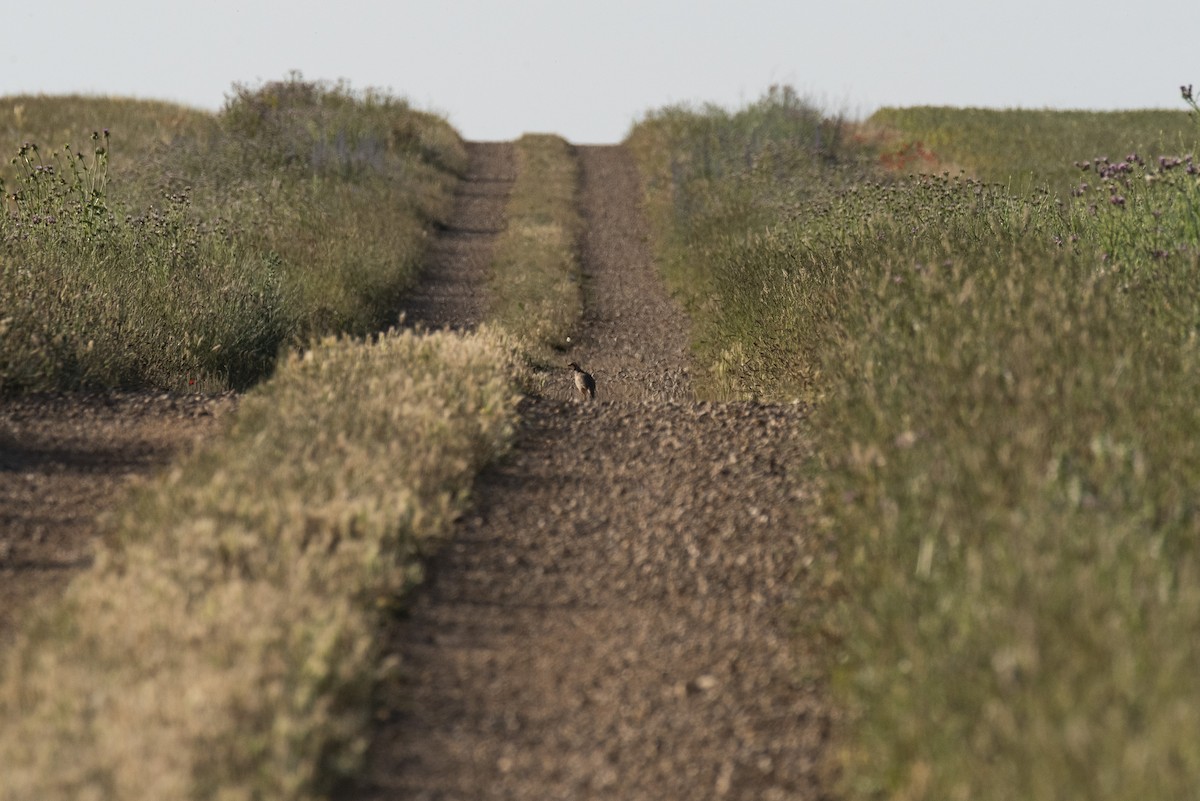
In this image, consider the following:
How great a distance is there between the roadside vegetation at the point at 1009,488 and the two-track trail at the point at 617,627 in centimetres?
23

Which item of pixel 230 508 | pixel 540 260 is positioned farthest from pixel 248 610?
pixel 540 260

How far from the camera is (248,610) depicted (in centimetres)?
404

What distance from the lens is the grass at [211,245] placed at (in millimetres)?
8289

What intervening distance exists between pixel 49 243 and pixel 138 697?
7.19 meters

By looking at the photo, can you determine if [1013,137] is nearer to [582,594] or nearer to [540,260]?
[540,260]

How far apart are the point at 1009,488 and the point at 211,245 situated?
29.0 ft

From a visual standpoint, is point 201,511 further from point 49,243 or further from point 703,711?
point 49,243

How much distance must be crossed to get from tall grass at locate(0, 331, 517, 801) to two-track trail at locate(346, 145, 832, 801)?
20 centimetres

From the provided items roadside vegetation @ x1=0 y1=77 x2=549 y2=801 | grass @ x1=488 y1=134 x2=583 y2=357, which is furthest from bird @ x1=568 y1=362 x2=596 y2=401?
grass @ x1=488 y1=134 x2=583 y2=357

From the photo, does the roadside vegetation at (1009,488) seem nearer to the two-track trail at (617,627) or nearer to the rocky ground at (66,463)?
the two-track trail at (617,627)

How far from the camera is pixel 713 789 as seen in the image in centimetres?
364

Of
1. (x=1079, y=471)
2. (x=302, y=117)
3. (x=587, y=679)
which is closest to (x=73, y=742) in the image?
(x=587, y=679)

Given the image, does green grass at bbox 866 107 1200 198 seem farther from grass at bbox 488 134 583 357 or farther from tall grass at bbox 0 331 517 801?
tall grass at bbox 0 331 517 801

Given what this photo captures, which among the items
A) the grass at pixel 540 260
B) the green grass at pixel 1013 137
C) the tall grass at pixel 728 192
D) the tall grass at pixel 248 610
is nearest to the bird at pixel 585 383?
the tall grass at pixel 728 192
